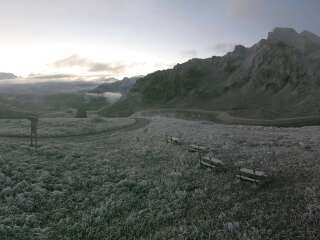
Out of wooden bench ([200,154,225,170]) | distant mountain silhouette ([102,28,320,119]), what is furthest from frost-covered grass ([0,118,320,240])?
distant mountain silhouette ([102,28,320,119])

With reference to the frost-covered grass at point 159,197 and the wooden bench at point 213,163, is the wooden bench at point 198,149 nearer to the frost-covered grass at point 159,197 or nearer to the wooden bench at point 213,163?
the frost-covered grass at point 159,197

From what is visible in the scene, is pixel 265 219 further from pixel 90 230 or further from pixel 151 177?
pixel 151 177

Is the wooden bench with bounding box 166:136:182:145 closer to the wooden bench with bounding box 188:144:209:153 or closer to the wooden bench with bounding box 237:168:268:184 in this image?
the wooden bench with bounding box 188:144:209:153

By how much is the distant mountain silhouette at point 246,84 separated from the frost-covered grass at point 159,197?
74.0 metres

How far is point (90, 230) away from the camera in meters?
14.3

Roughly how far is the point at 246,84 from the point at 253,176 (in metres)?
128

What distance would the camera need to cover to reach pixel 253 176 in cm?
1764

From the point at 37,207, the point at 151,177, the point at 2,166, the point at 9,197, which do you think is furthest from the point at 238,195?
the point at 2,166

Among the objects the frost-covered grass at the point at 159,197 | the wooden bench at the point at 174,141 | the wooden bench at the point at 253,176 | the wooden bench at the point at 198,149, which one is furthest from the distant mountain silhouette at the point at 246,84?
the wooden bench at the point at 253,176

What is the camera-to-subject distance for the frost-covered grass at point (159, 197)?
44.1 ft

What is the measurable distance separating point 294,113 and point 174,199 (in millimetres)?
85422

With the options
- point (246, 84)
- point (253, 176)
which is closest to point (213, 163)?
point (253, 176)

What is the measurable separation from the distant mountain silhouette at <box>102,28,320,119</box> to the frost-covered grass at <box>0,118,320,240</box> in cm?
7396

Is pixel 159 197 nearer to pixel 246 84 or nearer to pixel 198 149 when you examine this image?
pixel 198 149
